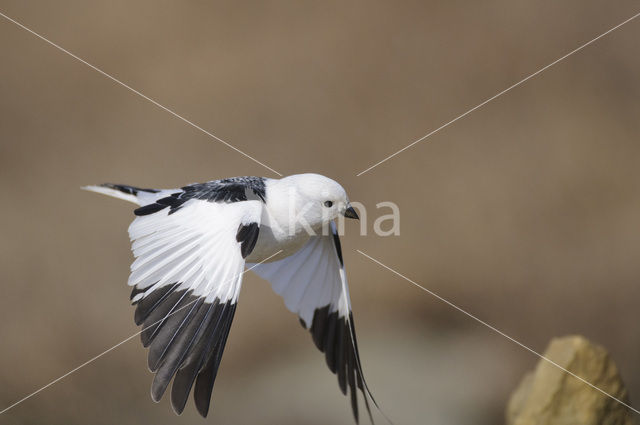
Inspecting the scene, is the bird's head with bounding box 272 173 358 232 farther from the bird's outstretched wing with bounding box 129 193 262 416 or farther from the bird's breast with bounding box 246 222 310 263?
the bird's outstretched wing with bounding box 129 193 262 416

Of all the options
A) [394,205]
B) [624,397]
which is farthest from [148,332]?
[394,205]

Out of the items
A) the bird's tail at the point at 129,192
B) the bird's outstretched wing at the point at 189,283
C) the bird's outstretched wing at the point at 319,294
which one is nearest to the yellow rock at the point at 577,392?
the bird's outstretched wing at the point at 319,294

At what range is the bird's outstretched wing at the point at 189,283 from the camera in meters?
2.18

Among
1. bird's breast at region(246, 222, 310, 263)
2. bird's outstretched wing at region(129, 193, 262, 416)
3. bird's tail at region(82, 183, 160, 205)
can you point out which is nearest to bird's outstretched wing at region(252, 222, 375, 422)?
bird's breast at region(246, 222, 310, 263)

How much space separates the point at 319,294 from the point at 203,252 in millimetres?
1136

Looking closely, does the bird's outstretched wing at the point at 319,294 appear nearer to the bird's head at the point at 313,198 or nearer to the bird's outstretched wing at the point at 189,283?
the bird's head at the point at 313,198

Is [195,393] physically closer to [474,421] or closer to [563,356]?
[563,356]

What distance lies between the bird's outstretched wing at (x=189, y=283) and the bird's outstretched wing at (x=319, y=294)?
881mm

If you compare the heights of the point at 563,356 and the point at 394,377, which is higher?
the point at 563,356

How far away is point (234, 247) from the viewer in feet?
7.80

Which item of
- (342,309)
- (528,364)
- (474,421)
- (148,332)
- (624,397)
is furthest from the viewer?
(528,364)

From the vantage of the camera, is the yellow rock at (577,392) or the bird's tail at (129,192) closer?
the bird's tail at (129,192)

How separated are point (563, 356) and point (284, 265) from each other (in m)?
1.27

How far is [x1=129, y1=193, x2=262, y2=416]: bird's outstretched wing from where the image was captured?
2180 millimetres
